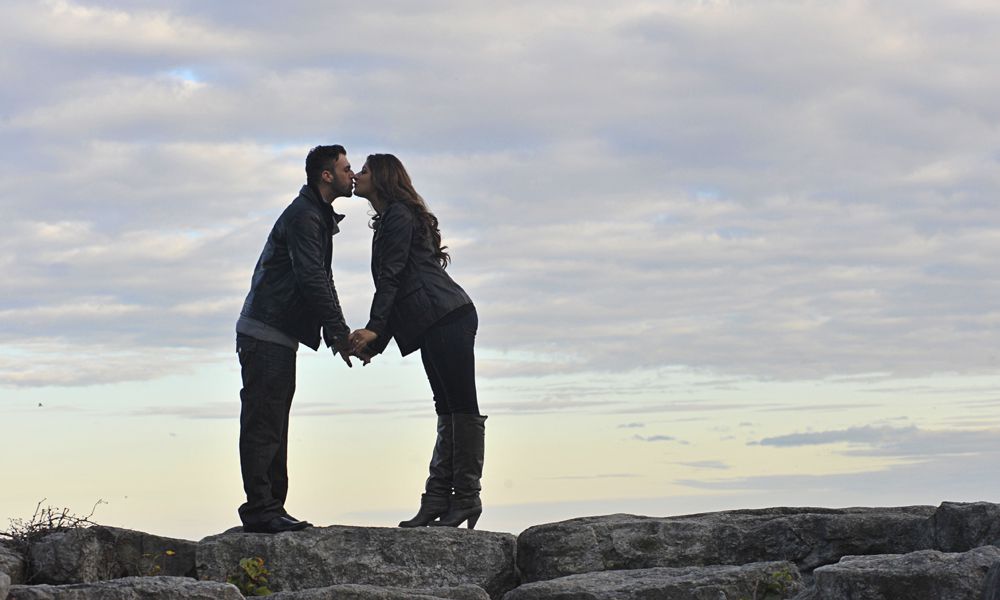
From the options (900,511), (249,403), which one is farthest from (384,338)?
(900,511)

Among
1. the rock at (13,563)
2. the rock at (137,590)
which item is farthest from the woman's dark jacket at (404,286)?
the rock at (13,563)

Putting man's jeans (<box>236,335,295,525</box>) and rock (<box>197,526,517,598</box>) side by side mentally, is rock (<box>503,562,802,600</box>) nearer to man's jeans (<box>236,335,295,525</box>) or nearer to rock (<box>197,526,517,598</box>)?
rock (<box>197,526,517,598</box>)

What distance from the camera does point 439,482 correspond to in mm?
8383

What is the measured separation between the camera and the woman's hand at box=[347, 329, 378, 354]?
7953 millimetres

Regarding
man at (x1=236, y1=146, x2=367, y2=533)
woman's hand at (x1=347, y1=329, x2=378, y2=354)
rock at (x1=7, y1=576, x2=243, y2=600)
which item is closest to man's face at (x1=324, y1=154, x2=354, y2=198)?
man at (x1=236, y1=146, x2=367, y2=533)

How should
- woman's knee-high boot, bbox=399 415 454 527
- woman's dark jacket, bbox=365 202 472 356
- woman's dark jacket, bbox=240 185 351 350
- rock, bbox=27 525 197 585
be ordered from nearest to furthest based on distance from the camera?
rock, bbox=27 525 197 585 → woman's dark jacket, bbox=240 185 351 350 → woman's dark jacket, bbox=365 202 472 356 → woman's knee-high boot, bbox=399 415 454 527

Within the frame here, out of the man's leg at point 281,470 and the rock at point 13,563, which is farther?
the man's leg at point 281,470

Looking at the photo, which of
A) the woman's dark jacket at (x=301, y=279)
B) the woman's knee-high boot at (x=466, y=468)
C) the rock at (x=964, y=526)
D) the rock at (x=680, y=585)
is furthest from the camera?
the woman's knee-high boot at (x=466, y=468)

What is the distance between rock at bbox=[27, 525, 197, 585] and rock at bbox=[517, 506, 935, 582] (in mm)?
2365

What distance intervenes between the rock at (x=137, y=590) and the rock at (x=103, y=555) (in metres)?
1.83

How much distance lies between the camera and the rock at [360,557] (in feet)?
25.6

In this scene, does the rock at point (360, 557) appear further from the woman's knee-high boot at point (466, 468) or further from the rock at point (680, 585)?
the rock at point (680, 585)

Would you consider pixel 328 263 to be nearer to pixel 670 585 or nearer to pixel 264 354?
pixel 264 354

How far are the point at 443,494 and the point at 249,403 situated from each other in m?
1.52
